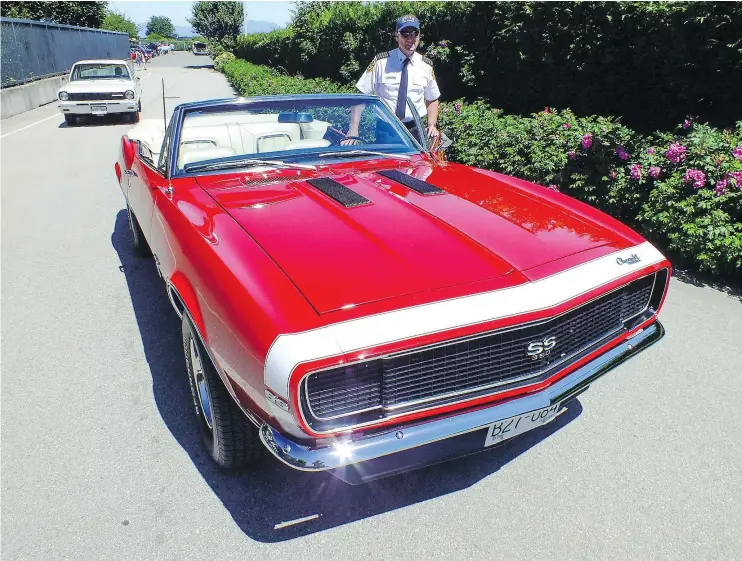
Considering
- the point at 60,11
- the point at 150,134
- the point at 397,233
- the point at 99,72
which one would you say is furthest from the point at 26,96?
the point at 60,11

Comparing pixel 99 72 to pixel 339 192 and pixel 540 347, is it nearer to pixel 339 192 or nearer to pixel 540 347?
pixel 339 192

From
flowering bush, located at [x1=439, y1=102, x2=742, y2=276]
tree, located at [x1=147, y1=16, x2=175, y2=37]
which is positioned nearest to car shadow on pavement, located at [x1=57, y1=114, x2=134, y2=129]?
flowering bush, located at [x1=439, y1=102, x2=742, y2=276]

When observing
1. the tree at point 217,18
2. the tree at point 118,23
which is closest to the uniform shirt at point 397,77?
the tree at point 217,18

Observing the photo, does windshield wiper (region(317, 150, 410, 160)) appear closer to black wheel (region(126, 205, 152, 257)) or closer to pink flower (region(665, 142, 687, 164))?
black wheel (region(126, 205, 152, 257))

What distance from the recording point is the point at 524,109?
9.46 metres

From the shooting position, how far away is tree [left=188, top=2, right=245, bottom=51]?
5597cm

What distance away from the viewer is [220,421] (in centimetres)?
245

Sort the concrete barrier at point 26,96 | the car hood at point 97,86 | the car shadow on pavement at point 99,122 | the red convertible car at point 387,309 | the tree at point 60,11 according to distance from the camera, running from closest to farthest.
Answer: the red convertible car at point 387,309 → the car hood at point 97,86 → the car shadow on pavement at point 99,122 → the concrete barrier at point 26,96 → the tree at point 60,11

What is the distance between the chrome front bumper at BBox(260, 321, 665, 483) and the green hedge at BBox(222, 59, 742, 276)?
296 centimetres

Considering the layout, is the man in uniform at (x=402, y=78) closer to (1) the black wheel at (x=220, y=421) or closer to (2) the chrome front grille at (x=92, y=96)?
(1) the black wheel at (x=220, y=421)

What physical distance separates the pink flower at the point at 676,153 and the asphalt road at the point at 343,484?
64.9 inches

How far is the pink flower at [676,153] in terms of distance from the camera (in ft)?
16.3

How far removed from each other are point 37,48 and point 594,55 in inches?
802

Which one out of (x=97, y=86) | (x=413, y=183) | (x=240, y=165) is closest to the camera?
(x=413, y=183)
